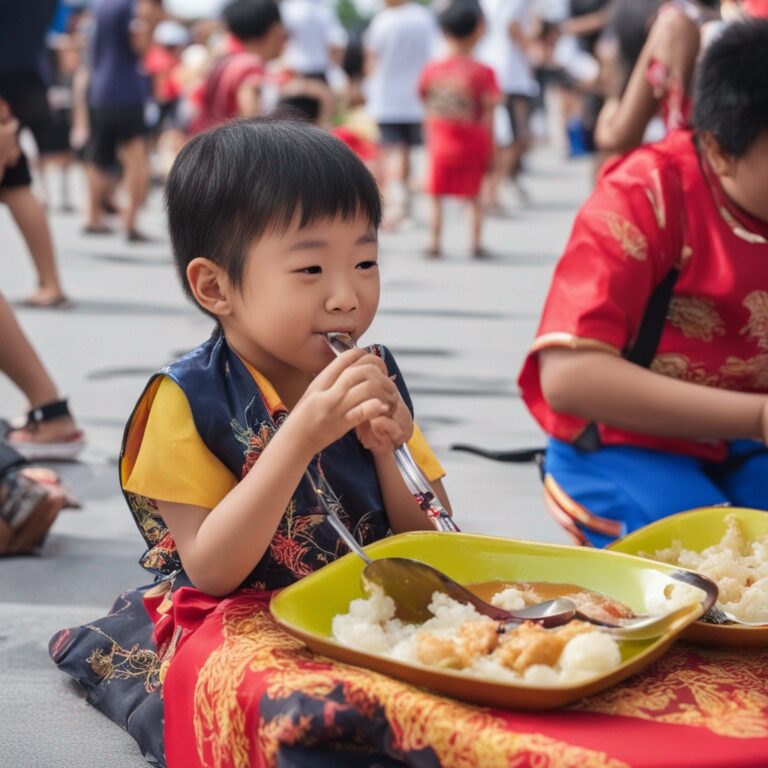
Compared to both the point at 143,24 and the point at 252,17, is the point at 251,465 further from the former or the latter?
the point at 143,24

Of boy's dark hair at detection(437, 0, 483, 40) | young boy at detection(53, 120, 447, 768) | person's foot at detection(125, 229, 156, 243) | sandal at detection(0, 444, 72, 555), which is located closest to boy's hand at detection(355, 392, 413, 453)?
young boy at detection(53, 120, 447, 768)

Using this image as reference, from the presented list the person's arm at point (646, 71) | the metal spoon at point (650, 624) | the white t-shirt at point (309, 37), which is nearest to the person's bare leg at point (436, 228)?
the white t-shirt at point (309, 37)

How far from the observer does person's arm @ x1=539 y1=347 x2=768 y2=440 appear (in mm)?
2162

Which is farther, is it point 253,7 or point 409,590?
point 253,7

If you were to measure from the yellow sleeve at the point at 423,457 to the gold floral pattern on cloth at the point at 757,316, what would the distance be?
612 mm


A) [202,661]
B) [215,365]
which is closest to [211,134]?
[215,365]

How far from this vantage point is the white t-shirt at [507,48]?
986 centimetres

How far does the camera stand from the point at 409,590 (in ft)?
5.34

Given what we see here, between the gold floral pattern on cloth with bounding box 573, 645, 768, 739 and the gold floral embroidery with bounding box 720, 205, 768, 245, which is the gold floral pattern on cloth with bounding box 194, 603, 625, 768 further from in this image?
the gold floral embroidery with bounding box 720, 205, 768, 245

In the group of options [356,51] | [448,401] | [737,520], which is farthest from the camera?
[356,51]

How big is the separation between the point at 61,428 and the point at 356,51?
1212 cm

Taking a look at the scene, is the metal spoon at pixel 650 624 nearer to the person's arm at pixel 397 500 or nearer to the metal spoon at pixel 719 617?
the metal spoon at pixel 719 617

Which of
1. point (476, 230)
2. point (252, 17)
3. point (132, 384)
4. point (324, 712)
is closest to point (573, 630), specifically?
point (324, 712)

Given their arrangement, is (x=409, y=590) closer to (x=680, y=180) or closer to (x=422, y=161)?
(x=680, y=180)
